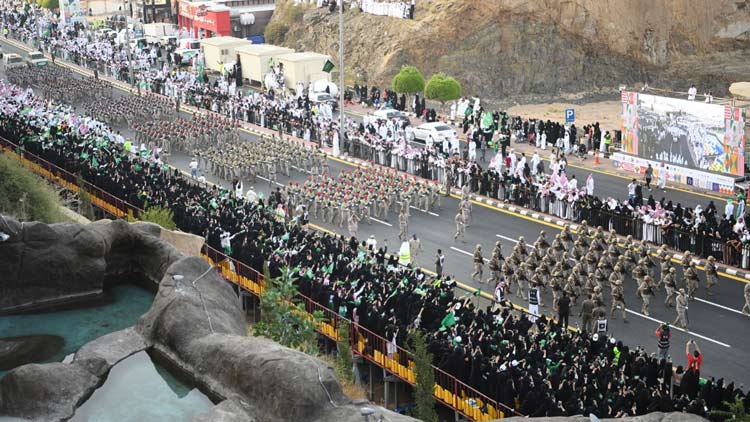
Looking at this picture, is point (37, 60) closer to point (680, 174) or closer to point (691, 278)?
point (680, 174)

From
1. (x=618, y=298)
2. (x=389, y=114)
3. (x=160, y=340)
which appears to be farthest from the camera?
(x=389, y=114)

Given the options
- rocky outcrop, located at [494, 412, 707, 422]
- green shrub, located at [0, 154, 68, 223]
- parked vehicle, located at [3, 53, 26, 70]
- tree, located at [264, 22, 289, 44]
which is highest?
tree, located at [264, 22, 289, 44]

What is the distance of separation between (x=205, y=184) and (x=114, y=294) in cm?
1587

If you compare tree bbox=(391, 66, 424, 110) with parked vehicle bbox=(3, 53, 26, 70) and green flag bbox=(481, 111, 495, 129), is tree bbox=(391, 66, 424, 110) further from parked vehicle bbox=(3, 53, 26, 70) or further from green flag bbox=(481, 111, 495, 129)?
parked vehicle bbox=(3, 53, 26, 70)

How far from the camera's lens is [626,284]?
2884cm

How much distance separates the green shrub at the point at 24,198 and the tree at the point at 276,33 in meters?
41.0

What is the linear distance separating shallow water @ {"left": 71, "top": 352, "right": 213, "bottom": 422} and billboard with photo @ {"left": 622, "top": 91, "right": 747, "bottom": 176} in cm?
2388

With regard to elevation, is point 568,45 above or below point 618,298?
above

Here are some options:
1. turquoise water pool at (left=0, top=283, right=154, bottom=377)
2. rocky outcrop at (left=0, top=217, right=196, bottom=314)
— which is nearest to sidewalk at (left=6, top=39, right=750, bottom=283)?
rocky outcrop at (left=0, top=217, right=196, bottom=314)

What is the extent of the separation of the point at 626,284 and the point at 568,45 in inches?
1374

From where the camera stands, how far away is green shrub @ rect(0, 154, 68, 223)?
29.4 m

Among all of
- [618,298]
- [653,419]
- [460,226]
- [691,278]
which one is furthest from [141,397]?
[460,226]

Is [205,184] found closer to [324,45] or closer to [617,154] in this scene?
[617,154]

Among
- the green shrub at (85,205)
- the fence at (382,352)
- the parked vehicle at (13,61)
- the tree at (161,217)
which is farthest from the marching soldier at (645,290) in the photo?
the parked vehicle at (13,61)
